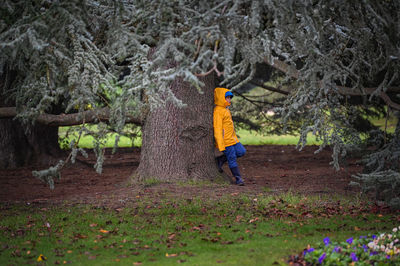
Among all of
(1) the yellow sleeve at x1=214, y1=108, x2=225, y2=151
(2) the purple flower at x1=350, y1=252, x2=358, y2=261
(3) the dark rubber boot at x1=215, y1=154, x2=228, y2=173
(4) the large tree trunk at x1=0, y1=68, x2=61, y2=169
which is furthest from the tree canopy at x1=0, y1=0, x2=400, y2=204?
(4) the large tree trunk at x1=0, y1=68, x2=61, y2=169

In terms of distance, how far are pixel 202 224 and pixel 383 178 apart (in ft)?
7.09

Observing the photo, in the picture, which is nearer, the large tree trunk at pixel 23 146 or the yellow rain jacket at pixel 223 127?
the yellow rain jacket at pixel 223 127

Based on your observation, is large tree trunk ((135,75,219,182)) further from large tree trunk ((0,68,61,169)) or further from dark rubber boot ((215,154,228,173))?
large tree trunk ((0,68,61,169))

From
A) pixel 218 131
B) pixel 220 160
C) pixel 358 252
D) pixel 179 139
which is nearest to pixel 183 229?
pixel 358 252

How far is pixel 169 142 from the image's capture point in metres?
8.89

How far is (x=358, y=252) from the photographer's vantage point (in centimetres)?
509

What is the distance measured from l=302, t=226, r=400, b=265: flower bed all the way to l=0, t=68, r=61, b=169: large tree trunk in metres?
8.62

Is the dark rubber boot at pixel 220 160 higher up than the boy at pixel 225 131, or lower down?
lower down

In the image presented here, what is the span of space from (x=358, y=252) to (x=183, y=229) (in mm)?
2138

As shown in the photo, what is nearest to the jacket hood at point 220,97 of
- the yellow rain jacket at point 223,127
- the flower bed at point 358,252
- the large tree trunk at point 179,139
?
the yellow rain jacket at point 223,127

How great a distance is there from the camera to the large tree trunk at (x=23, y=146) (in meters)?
12.4

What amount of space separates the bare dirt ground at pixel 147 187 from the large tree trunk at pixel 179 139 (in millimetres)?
360

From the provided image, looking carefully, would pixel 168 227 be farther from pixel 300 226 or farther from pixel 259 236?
pixel 300 226

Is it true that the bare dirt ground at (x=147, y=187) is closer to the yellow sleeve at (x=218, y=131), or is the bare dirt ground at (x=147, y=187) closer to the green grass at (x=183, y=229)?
the green grass at (x=183, y=229)
